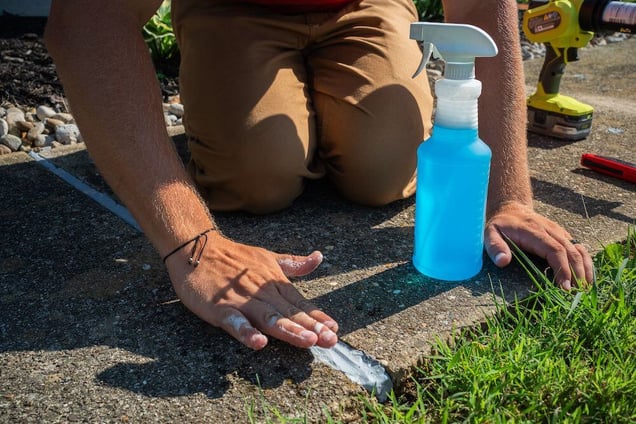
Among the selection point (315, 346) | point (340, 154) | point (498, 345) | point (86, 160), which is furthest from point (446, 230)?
point (86, 160)

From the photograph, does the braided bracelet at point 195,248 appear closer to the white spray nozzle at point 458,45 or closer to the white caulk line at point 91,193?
the white caulk line at point 91,193

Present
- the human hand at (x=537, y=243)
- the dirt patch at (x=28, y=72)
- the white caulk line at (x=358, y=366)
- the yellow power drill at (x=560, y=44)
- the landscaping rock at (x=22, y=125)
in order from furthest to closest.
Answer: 1. the dirt patch at (x=28, y=72)
2. the landscaping rock at (x=22, y=125)
3. the yellow power drill at (x=560, y=44)
4. the human hand at (x=537, y=243)
5. the white caulk line at (x=358, y=366)

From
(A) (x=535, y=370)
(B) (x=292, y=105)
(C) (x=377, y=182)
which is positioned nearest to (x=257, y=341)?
(A) (x=535, y=370)

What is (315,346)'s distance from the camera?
1617mm

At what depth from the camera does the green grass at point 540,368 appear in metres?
1.42

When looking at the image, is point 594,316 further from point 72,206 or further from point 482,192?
point 72,206

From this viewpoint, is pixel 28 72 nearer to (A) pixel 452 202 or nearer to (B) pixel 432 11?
(A) pixel 452 202

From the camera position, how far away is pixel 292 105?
236 centimetres

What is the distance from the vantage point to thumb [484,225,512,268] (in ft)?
5.99

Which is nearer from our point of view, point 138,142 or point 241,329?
point 241,329

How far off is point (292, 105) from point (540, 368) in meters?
1.28

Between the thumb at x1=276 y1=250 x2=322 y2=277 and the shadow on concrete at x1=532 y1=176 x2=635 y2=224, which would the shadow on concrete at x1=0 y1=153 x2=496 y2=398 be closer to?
the thumb at x1=276 y1=250 x2=322 y2=277

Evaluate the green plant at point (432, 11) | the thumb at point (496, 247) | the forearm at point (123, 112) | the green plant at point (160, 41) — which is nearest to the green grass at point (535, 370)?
the thumb at point (496, 247)

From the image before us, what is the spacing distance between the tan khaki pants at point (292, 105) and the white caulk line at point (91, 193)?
0.92 ft
